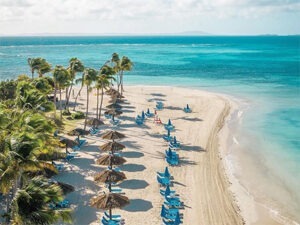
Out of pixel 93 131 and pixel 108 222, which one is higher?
pixel 93 131

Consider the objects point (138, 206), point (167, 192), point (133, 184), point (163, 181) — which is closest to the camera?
point (138, 206)

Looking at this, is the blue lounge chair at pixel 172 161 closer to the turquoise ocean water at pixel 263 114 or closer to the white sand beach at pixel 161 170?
the white sand beach at pixel 161 170

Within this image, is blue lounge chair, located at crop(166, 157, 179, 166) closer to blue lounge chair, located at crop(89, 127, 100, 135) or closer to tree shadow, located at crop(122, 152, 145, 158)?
tree shadow, located at crop(122, 152, 145, 158)

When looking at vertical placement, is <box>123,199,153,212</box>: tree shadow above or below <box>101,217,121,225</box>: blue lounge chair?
below

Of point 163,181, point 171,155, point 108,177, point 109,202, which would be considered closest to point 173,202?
point 163,181

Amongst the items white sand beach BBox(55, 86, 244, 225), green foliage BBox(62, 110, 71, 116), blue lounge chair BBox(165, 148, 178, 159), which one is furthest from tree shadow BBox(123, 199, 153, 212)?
green foliage BBox(62, 110, 71, 116)

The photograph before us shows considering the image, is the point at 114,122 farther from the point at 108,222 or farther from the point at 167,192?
the point at 108,222

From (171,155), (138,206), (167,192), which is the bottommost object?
(138,206)
